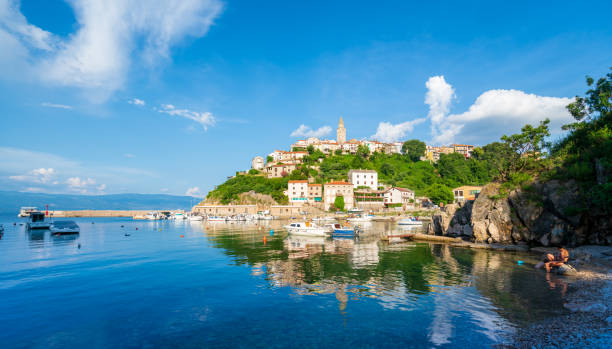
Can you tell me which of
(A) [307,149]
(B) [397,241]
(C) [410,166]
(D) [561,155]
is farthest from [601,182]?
(A) [307,149]

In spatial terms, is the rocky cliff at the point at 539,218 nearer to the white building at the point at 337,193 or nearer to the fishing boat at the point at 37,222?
the white building at the point at 337,193

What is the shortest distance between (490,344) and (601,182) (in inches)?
891

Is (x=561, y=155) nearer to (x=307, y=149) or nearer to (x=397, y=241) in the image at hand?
(x=397, y=241)

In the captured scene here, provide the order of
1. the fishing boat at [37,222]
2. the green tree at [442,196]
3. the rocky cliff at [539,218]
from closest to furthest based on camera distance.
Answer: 1. the rocky cliff at [539,218]
2. the fishing boat at [37,222]
3. the green tree at [442,196]

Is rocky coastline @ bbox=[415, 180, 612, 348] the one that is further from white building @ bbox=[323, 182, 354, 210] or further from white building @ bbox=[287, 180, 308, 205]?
white building @ bbox=[287, 180, 308, 205]

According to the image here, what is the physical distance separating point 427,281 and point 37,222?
8190cm

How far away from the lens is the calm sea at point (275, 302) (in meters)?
10.2

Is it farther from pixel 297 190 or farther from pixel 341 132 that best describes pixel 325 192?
pixel 341 132

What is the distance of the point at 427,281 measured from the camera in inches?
676

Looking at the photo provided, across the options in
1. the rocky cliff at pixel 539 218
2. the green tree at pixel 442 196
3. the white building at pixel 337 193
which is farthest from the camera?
the white building at pixel 337 193

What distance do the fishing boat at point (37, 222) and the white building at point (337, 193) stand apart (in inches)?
2756

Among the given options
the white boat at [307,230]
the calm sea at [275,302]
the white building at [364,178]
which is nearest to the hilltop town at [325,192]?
the white building at [364,178]

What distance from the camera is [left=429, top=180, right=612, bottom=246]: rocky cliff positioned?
24.2 meters

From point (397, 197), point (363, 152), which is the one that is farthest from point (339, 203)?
point (363, 152)
